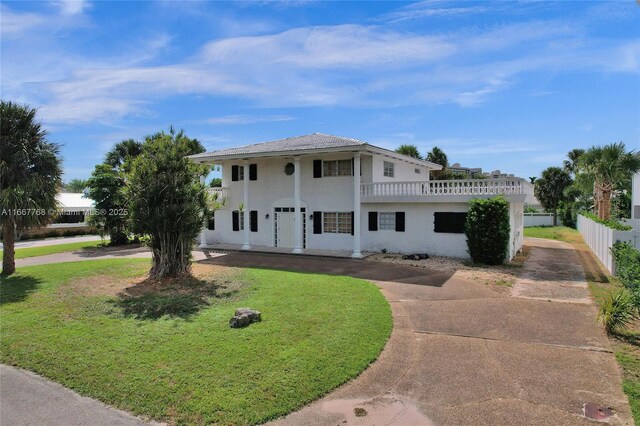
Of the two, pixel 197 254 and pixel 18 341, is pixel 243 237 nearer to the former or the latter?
pixel 197 254

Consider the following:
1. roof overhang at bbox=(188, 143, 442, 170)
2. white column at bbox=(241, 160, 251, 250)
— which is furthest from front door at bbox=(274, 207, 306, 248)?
roof overhang at bbox=(188, 143, 442, 170)

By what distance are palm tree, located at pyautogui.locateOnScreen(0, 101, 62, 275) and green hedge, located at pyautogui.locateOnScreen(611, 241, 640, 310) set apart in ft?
59.2

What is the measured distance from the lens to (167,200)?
1333 cm

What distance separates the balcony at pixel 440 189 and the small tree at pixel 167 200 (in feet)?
30.9

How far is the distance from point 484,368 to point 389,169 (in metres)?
16.6

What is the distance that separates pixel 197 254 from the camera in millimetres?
21781

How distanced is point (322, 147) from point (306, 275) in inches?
288

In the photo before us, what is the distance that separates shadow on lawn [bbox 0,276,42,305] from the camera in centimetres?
1142

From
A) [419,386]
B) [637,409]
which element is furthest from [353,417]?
[637,409]

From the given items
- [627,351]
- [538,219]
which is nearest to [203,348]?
[627,351]

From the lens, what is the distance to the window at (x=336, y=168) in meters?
21.2

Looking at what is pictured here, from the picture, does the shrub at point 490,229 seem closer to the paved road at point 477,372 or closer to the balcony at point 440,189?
the balcony at point 440,189

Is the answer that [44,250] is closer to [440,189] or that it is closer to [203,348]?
[203,348]

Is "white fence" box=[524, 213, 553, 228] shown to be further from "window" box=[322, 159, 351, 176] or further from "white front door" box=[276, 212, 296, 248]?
"white front door" box=[276, 212, 296, 248]
